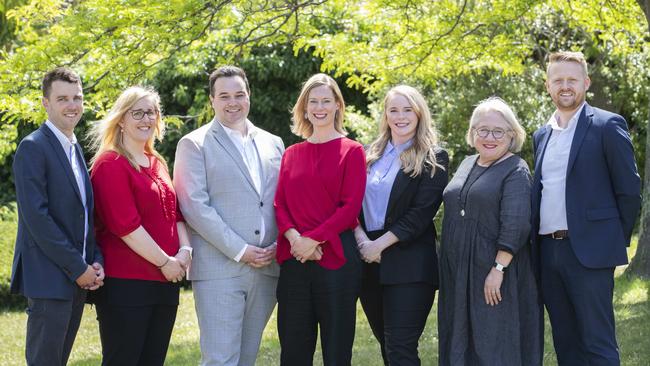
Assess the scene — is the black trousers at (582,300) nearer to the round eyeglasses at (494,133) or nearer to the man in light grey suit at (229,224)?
the round eyeglasses at (494,133)

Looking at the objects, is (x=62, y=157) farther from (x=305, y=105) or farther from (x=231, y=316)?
(x=305, y=105)

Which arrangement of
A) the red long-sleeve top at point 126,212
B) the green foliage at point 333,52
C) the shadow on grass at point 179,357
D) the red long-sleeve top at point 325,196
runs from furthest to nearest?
1. the shadow on grass at point 179,357
2. the green foliage at point 333,52
3. the red long-sleeve top at point 325,196
4. the red long-sleeve top at point 126,212

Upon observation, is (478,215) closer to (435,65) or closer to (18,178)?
(18,178)

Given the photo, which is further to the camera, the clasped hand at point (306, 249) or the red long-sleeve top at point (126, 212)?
the clasped hand at point (306, 249)

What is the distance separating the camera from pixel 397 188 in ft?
16.8

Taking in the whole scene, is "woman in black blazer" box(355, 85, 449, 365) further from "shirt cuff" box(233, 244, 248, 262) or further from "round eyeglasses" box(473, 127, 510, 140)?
"shirt cuff" box(233, 244, 248, 262)

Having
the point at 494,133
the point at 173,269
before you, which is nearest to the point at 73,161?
the point at 173,269

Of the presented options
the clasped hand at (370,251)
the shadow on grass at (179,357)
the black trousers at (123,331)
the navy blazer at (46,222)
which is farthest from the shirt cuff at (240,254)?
the shadow on grass at (179,357)

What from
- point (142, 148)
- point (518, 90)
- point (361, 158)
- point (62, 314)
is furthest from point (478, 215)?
point (518, 90)

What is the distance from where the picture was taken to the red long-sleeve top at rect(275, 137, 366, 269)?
4.94 meters

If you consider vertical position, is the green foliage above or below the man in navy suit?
above

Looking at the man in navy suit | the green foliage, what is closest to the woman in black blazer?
the man in navy suit

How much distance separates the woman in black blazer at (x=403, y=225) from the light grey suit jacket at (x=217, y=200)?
627 millimetres

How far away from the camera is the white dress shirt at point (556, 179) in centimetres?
495
